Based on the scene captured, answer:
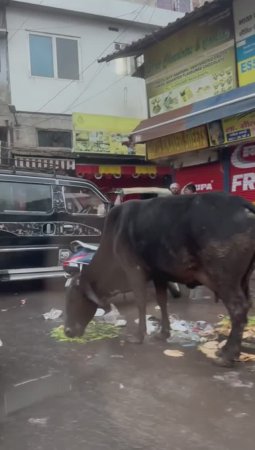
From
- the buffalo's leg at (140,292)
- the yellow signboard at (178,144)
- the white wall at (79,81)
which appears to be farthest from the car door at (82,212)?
the white wall at (79,81)

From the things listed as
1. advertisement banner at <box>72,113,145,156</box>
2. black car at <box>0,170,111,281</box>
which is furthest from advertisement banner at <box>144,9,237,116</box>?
black car at <box>0,170,111,281</box>

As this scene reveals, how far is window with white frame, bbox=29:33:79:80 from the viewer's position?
16.7 meters

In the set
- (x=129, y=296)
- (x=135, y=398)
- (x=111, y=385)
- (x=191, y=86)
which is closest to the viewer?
(x=135, y=398)

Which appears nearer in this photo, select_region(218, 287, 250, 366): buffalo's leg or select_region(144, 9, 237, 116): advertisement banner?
select_region(218, 287, 250, 366): buffalo's leg

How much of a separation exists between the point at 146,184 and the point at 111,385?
13.1m

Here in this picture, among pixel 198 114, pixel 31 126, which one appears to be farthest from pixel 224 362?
pixel 31 126

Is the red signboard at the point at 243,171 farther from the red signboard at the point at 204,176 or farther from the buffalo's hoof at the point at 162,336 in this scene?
the buffalo's hoof at the point at 162,336

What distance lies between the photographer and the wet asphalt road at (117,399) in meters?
3.44

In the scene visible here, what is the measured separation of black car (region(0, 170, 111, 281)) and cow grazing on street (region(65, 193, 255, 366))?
3627mm

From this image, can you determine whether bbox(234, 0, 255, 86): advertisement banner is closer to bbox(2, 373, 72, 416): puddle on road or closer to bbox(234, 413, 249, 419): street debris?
bbox(2, 373, 72, 416): puddle on road

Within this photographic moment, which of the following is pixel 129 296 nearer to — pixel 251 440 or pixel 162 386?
pixel 162 386

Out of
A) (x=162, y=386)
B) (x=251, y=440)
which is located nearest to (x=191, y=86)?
(x=162, y=386)

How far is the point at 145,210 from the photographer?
5.54 meters

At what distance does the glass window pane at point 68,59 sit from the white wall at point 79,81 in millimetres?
208
